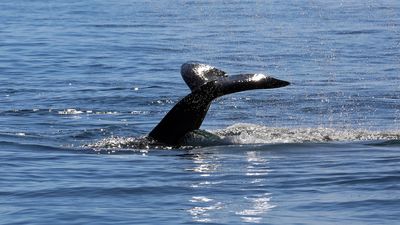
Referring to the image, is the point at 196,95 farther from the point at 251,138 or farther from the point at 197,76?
the point at 251,138

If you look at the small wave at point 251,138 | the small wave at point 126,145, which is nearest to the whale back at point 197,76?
the small wave at point 251,138

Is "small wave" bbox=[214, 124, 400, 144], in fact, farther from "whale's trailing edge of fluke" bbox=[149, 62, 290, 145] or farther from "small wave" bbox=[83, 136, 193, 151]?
"small wave" bbox=[83, 136, 193, 151]

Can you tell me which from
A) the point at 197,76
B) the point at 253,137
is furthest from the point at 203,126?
the point at 197,76

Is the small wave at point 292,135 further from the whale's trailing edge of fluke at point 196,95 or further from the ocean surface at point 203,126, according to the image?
the whale's trailing edge of fluke at point 196,95

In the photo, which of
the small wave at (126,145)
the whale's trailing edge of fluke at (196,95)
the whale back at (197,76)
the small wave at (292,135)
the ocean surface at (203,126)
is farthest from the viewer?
the small wave at (292,135)

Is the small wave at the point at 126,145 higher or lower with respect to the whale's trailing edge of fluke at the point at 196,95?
lower

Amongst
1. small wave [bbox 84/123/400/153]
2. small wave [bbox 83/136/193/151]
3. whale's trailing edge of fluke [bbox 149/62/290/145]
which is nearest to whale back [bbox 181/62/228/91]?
whale's trailing edge of fluke [bbox 149/62/290/145]

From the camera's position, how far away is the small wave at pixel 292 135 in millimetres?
12852

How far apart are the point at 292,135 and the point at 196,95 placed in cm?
130

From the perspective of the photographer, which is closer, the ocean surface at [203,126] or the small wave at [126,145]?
the ocean surface at [203,126]

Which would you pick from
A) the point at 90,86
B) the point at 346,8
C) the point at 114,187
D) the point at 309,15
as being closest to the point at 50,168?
the point at 114,187

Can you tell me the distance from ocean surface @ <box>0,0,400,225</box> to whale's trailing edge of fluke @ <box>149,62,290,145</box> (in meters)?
0.21

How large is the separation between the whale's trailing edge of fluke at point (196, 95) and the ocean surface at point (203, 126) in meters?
0.21

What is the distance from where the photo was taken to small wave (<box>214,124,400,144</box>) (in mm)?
12852
